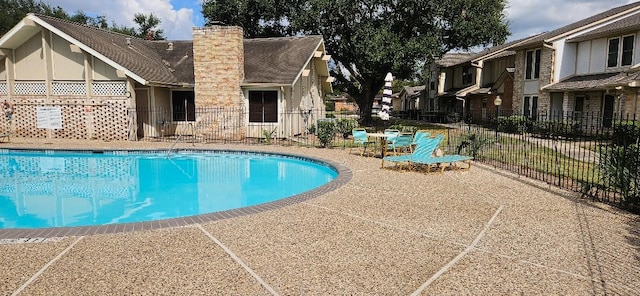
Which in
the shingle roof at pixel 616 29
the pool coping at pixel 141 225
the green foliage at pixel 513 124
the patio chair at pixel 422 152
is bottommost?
the pool coping at pixel 141 225

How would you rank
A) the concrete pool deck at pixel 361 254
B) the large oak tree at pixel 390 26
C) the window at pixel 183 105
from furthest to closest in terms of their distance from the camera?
the large oak tree at pixel 390 26 → the window at pixel 183 105 → the concrete pool deck at pixel 361 254

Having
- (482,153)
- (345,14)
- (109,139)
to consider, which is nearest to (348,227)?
(482,153)

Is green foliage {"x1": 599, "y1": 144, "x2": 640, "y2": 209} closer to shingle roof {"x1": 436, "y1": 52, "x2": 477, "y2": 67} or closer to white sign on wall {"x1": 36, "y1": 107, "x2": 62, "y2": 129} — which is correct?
white sign on wall {"x1": 36, "y1": 107, "x2": 62, "y2": 129}

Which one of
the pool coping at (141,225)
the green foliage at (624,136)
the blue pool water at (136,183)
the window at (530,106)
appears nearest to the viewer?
the pool coping at (141,225)

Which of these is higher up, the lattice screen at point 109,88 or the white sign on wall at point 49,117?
the lattice screen at point 109,88

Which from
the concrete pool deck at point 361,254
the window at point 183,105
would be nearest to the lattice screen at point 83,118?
the window at point 183,105

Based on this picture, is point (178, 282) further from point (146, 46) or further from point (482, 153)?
point (146, 46)

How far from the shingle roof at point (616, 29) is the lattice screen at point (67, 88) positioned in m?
26.8

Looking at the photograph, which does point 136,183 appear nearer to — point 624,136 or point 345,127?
point 345,127

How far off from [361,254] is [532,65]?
26.6 metres

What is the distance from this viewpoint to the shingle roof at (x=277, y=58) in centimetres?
2078

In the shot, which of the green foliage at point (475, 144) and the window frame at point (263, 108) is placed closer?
the green foliage at point (475, 144)

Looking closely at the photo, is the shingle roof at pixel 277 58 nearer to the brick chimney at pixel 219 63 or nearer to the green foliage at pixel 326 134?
the brick chimney at pixel 219 63

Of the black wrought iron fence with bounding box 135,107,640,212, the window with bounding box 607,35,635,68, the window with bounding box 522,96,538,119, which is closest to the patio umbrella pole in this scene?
the black wrought iron fence with bounding box 135,107,640,212
